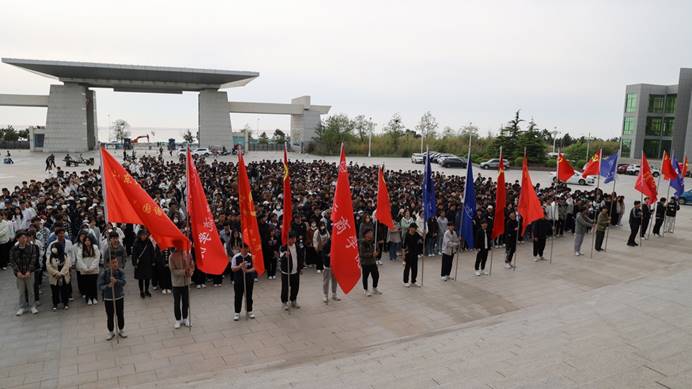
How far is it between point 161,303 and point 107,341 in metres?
1.76

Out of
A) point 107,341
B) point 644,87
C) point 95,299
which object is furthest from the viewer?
point 644,87

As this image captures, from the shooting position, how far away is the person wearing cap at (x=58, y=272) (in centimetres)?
841

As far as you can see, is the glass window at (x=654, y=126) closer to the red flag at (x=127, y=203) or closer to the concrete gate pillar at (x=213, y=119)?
the concrete gate pillar at (x=213, y=119)

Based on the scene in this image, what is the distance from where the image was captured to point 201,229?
759 cm

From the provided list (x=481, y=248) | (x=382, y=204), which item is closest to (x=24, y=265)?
(x=382, y=204)

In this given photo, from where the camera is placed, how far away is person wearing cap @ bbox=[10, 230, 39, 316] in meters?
8.12

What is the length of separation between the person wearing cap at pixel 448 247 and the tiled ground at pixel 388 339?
14.7 inches

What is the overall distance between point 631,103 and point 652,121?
10.9ft

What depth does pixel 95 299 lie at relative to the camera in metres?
A: 8.94

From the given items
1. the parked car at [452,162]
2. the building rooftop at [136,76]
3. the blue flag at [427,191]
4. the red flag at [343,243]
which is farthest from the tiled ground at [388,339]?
the building rooftop at [136,76]

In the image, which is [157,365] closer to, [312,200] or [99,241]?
[99,241]

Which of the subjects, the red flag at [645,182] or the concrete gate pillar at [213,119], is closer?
the red flag at [645,182]

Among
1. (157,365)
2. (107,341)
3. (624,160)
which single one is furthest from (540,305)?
(624,160)

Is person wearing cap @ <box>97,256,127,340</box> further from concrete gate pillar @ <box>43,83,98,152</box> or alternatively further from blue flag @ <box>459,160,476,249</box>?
concrete gate pillar @ <box>43,83,98,152</box>
